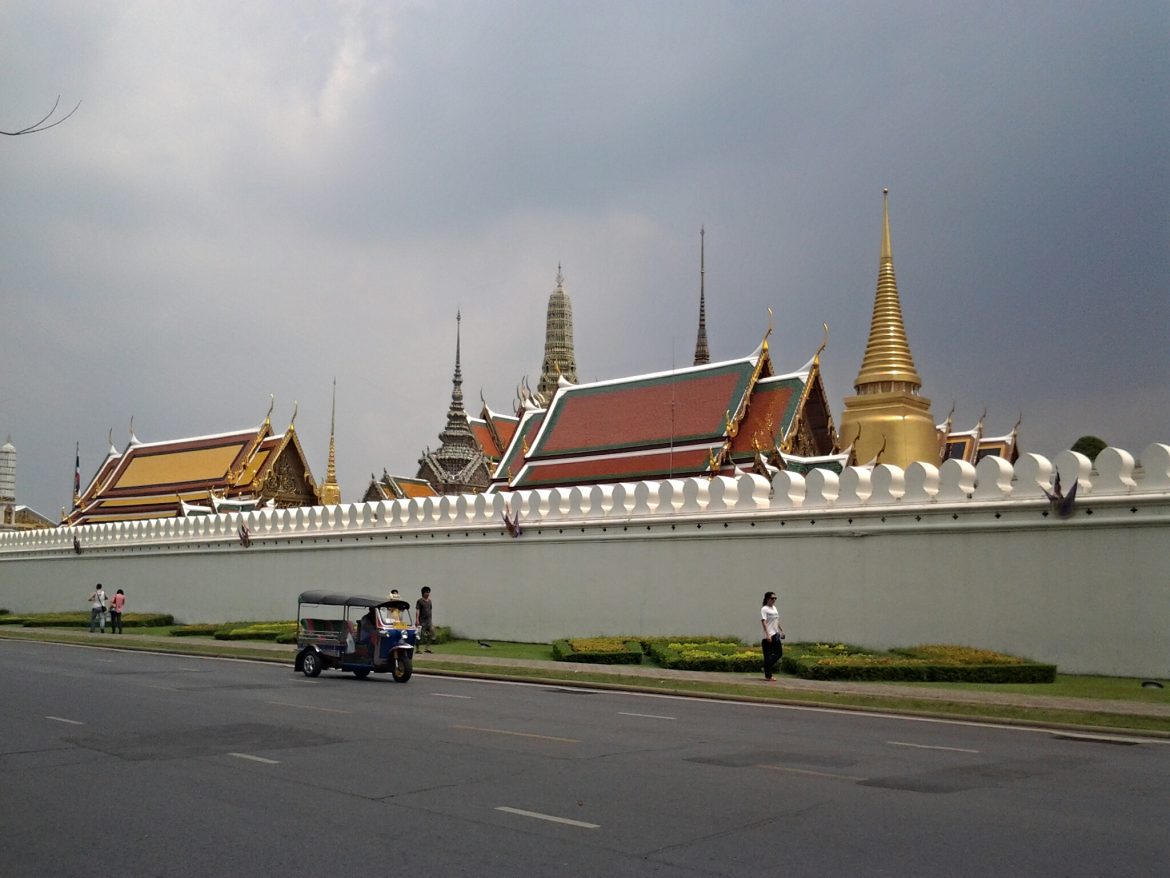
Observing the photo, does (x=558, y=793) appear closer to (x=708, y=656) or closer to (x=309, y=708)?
(x=309, y=708)

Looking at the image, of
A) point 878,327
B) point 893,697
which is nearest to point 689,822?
point 893,697

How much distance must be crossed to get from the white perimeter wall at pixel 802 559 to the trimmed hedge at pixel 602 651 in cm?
165

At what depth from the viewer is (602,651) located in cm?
2152

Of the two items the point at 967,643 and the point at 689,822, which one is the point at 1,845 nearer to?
the point at 689,822

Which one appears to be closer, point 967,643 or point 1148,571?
point 1148,571

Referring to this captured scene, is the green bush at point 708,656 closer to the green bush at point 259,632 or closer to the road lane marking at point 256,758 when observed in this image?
the road lane marking at point 256,758

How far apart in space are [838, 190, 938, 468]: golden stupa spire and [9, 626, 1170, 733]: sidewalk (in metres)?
14.7

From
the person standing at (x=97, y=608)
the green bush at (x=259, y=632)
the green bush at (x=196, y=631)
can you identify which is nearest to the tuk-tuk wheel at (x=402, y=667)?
the green bush at (x=259, y=632)

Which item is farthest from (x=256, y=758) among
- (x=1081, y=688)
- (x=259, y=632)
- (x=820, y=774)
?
(x=259, y=632)

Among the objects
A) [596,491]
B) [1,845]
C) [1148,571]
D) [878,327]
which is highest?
[878,327]

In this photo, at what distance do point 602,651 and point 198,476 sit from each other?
3624 centimetres

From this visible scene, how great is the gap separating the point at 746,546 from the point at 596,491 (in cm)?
477

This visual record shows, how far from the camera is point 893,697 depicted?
14992 millimetres

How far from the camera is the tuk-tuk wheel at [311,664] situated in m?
20.1
